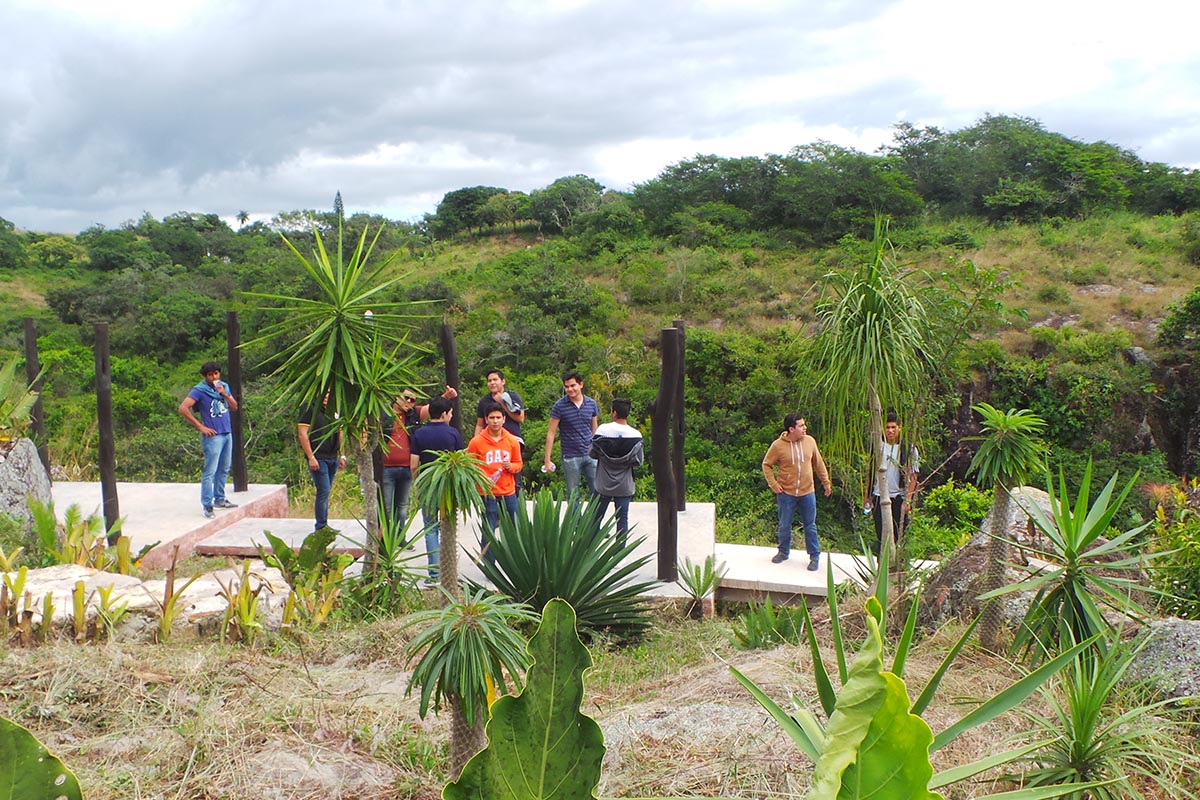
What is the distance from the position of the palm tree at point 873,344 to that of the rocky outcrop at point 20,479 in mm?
6336

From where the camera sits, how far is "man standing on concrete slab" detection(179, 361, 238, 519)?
7.43 m

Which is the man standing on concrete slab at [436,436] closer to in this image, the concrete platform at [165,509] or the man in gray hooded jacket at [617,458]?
the man in gray hooded jacket at [617,458]

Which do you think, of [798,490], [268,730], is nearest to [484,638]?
[268,730]

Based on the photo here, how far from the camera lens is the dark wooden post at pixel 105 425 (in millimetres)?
7117

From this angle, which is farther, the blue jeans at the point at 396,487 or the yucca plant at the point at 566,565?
the blue jeans at the point at 396,487

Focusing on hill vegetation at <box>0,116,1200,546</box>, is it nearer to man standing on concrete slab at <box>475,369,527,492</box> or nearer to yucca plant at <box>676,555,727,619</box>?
yucca plant at <box>676,555,727,619</box>

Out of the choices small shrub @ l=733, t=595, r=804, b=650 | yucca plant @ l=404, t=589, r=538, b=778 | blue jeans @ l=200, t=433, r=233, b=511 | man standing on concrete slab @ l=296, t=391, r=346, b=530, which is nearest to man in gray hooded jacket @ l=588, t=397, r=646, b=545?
small shrub @ l=733, t=595, r=804, b=650

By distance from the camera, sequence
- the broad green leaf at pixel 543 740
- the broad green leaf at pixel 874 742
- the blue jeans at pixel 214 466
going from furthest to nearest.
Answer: the blue jeans at pixel 214 466
the broad green leaf at pixel 543 740
the broad green leaf at pixel 874 742

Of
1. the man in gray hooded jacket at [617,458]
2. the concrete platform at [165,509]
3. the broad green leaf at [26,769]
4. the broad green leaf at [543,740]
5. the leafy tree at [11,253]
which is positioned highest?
the leafy tree at [11,253]

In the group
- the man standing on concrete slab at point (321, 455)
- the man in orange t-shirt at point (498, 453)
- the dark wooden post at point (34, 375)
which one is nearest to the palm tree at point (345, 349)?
the man in orange t-shirt at point (498, 453)

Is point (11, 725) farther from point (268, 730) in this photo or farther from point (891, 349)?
point (891, 349)

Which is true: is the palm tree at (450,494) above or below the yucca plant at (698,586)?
above

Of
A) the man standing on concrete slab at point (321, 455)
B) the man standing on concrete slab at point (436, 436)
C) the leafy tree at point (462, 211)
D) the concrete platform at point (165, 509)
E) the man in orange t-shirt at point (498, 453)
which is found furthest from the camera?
the leafy tree at point (462, 211)

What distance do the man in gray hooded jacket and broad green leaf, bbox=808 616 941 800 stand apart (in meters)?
5.71
